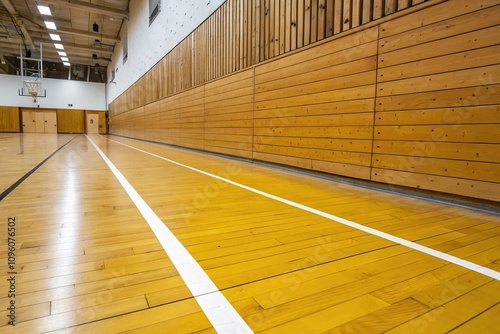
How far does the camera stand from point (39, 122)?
24.5 metres

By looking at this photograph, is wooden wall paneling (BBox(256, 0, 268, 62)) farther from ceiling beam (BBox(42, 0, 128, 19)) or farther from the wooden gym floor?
ceiling beam (BBox(42, 0, 128, 19))

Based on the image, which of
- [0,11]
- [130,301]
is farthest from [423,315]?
[0,11]

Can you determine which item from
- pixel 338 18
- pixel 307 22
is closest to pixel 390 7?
pixel 338 18

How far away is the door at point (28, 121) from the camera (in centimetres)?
2396

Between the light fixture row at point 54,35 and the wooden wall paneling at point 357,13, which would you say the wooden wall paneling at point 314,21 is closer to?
the wooden wall paneling at point 357,13

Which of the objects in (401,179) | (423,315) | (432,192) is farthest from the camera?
(401,179)

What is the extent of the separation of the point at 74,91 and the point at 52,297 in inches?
1138

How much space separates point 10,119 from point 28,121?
115 centimetres

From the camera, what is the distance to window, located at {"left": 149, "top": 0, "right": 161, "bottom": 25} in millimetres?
12042

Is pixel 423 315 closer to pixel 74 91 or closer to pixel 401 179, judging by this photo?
pixel 401 179

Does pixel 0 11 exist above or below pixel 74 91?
above

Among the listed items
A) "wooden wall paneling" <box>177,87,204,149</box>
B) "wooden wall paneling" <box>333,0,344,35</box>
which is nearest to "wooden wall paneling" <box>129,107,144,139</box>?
"wooden wall paneling" <box>177,87,204,149</box>

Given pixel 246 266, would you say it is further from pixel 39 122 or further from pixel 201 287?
pixel 39 122

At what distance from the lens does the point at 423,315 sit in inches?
45.4
